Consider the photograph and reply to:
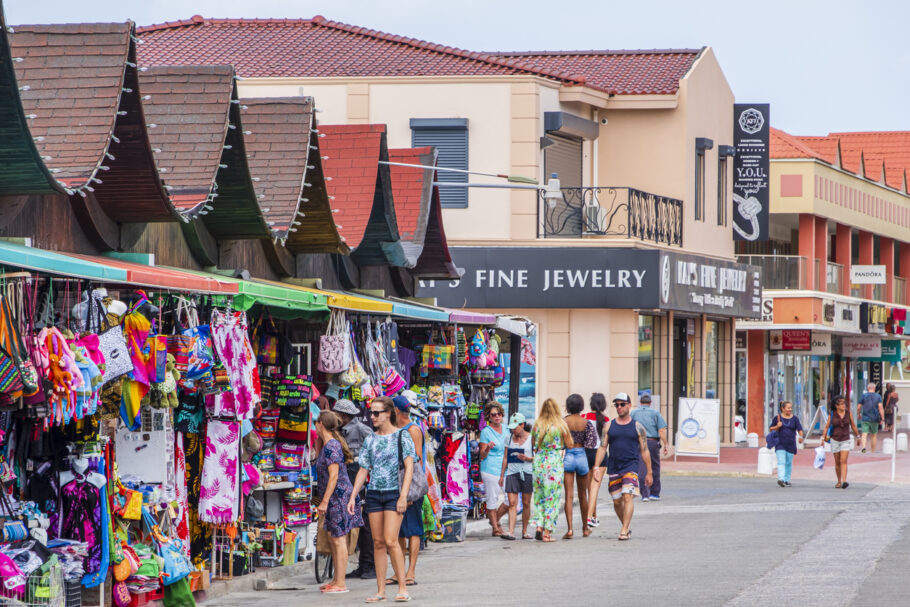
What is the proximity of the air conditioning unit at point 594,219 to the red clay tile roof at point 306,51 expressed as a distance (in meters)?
2.63

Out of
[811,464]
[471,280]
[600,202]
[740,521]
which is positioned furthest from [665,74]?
[740,521]

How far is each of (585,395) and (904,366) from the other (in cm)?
3964

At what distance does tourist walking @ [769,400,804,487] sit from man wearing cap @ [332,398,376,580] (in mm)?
12770

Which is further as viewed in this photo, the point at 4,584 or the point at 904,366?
the point at 904,366

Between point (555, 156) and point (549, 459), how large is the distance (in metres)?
15.0

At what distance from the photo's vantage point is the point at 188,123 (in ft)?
49.3

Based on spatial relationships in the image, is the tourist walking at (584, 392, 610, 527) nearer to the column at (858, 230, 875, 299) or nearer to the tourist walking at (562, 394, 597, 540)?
the tourist walking at (562, 394, 597, 540)

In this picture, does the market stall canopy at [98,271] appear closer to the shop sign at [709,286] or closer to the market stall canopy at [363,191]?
the market stall canopy at [363,191]

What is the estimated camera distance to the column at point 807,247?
43719 millimetres

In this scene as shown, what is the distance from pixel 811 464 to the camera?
33.6 meters

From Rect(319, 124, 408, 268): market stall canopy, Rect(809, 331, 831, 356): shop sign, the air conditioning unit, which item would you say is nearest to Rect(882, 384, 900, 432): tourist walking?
Rect(809, 331, 831, 356): shop sign

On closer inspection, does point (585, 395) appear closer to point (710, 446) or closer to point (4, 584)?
point (710, 446)

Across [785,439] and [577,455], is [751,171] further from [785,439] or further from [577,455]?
[577,455]

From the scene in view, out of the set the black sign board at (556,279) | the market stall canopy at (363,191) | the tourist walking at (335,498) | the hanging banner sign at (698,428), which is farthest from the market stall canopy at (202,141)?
the hanging banner sign at (698,428)
